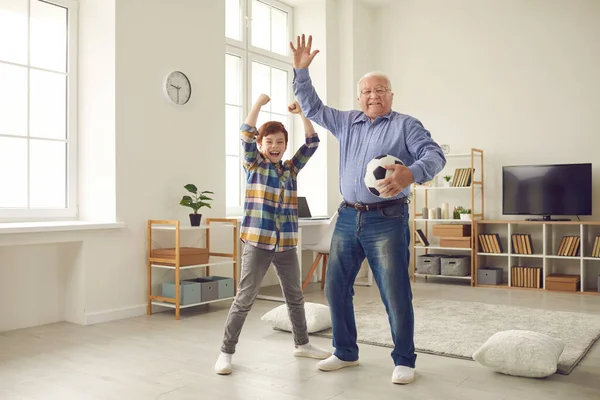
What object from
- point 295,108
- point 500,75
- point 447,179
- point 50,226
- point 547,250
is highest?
point 500,75

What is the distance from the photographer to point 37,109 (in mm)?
4422

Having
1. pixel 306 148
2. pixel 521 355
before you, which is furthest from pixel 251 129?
pixel 521 355

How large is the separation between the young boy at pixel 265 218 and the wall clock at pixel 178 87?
6.63 feet

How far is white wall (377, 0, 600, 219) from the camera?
20.2ft

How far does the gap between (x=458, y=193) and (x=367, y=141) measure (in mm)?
4226

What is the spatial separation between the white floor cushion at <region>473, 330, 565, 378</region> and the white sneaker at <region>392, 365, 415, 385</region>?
15.4 inches

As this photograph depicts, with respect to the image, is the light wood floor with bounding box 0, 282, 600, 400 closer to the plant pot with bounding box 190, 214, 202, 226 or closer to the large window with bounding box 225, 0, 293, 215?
the plant pot with bounding box 190, 214, 202, 226

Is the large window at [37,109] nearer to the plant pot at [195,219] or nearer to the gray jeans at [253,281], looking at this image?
the plant pot at [195,219]


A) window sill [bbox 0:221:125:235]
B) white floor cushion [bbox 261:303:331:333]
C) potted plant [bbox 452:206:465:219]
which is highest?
potted plant [bbox 452:206:465:219]

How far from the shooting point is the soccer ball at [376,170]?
8.52 feet

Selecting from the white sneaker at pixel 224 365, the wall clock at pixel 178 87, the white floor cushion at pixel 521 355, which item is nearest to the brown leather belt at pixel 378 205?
the white floor cushion at pixel 521 355

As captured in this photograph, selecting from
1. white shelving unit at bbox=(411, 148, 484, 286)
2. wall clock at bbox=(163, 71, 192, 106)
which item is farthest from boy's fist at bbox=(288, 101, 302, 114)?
white shelving unit at bbox=(411, 148, 484, 286)

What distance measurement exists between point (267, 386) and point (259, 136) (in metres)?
1.22

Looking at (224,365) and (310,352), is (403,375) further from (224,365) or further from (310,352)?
(224,365)
